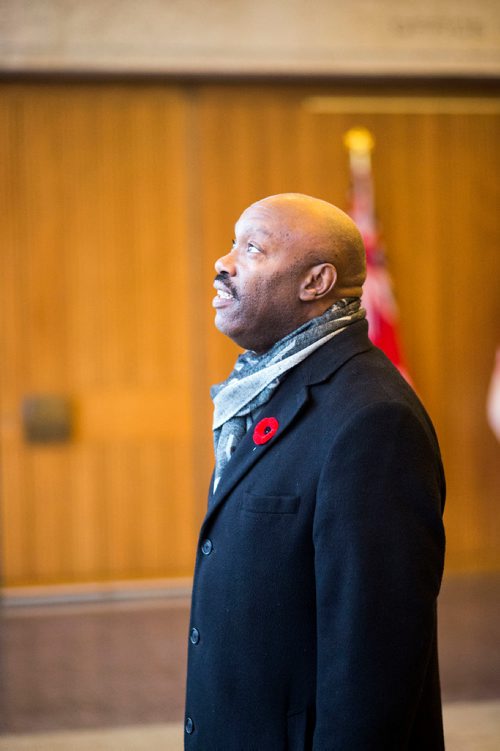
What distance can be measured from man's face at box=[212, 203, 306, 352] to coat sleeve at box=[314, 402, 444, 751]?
0.29 m

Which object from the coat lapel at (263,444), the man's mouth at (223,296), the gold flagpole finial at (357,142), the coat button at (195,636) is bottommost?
the coat button at (195,636)

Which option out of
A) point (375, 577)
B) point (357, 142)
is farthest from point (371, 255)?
point (375, 577)

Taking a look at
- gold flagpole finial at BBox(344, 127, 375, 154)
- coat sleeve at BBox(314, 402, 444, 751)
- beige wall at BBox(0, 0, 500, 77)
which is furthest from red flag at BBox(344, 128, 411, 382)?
coat sleeve at BBox(314, 402, 444, 751)

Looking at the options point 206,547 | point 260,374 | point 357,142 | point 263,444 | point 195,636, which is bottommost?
point 195,636

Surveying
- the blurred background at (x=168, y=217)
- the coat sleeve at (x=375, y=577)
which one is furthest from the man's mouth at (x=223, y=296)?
the blurred background at (x=168, y=217)

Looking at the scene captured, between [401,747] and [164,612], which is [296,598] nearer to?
[401,747]

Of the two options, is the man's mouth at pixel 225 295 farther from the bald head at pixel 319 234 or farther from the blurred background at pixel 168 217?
the blurred background at pixel 168 217

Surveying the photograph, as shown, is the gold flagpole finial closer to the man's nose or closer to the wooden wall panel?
the wooden wall panel

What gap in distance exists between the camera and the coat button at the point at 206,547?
1.57 m

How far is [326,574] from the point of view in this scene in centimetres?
134

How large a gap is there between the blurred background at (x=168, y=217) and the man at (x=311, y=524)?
3.28m

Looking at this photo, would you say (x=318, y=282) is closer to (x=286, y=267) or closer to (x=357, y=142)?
(x=286, y=267)

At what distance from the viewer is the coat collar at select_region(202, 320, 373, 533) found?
4.87ft

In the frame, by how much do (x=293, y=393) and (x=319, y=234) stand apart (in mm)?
270
